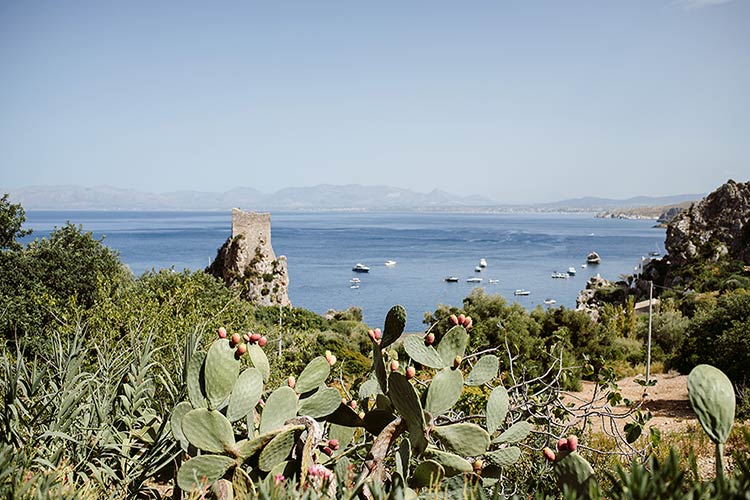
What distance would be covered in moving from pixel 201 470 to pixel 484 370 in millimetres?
1337

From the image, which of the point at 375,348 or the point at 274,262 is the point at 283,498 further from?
the point at 274,262

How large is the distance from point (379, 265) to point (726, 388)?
6976 cm

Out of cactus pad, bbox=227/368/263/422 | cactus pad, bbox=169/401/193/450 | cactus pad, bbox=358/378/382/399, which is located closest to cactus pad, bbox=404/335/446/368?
cactus pad, bbox=358/378/382/399

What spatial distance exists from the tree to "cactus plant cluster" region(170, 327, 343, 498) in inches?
561

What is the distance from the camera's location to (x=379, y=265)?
71688 millimetres

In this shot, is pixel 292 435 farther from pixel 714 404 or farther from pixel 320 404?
pixel 714 404

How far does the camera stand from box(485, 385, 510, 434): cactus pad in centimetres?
270

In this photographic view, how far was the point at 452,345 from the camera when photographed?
9.09 feet

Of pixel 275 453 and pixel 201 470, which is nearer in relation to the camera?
pixel 201 470

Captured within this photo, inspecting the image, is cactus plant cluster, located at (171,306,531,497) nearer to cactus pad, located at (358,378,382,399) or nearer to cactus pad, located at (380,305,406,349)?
cactus pad, located at (380,305,406,349)

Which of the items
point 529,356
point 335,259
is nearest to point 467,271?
point 335,259

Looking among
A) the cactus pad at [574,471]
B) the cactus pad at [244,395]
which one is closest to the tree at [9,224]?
the cactus pad at [244,395]

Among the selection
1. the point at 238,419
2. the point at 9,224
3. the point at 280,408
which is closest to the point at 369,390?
the point at 280,408

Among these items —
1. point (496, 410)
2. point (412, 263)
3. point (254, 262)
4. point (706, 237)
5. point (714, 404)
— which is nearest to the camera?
point (714, 404)
